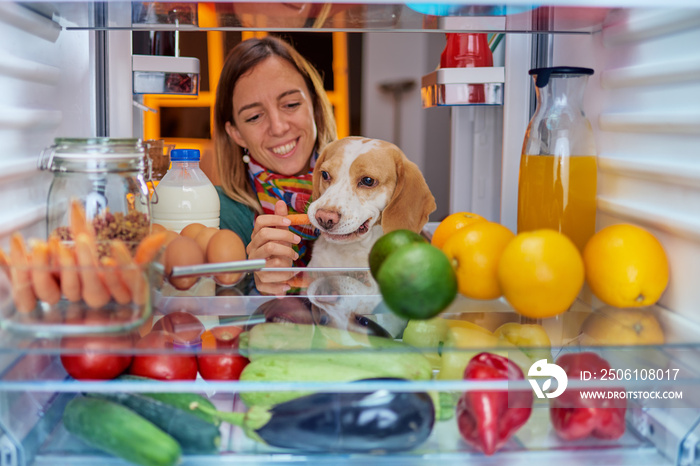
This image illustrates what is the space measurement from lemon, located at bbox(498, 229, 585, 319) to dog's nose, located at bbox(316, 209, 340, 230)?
2.00ft

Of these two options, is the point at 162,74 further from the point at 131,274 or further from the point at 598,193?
the point at 598,193

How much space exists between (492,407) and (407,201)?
800 millimetres

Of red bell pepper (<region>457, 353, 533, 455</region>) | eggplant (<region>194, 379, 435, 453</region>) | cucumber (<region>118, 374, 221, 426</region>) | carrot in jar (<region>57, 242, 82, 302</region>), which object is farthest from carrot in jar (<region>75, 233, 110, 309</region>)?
red bell pepper (<region>457, 353, 533, 455</region>)

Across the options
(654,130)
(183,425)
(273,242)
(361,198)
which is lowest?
(183,425)

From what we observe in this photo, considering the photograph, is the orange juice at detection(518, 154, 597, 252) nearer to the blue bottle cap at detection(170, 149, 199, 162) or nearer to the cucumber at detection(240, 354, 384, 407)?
the cucumber at detection(240, 354, 384, 407)

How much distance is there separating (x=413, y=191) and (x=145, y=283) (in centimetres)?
87

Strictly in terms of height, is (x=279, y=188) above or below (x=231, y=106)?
below

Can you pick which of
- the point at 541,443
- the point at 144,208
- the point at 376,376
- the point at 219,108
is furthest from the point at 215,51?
the point at 541,443

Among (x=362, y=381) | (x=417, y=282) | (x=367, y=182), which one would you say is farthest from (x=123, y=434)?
(x=367, y=182)

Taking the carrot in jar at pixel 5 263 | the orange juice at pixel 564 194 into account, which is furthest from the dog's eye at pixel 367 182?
the carrot in jar at pixel 5 263

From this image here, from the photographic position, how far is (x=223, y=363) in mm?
843

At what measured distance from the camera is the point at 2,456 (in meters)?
0.74

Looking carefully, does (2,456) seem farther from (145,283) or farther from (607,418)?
(607,418)

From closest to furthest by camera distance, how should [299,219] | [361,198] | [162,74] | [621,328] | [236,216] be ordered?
1. [621,328]
2. [162,74]
3. [361,198]
4. [299,219]
5. [236,216]
